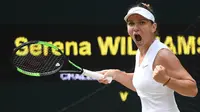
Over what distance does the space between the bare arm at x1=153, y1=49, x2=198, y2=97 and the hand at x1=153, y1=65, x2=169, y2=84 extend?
5 centimetres

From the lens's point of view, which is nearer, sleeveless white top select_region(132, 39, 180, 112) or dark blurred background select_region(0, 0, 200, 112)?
sleeveless white top select_region(132, 39, 180, 112)

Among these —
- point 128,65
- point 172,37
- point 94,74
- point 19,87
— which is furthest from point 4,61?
point 94,74

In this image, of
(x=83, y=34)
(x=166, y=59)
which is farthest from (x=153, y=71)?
(x=83, y=34)

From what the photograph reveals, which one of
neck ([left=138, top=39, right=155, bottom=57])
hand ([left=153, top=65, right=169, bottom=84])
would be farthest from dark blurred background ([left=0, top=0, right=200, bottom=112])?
hand ([left=153, top=65, right=169, bottom=84])

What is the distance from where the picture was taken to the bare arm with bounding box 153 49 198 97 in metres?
2.78

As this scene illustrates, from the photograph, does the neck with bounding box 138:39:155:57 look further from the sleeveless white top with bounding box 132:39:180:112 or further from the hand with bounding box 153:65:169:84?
the hand with bounding box 153:65:169:84

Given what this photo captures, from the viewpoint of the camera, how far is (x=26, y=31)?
5090mm

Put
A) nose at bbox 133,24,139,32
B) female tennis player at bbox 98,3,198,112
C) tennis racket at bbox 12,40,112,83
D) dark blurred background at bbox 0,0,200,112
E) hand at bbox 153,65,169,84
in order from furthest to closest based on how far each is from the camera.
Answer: dark blurred background at bbox 0,0,200,112
tennis racket at bbox 12,40,112,83
nose at bbox 133,24,139,32
female tennis player at bbox 98,3,198,112
hand at bbox 153,65,169,84

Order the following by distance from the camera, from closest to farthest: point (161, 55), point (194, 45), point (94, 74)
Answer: point (161, 55), point (94, 74), point (194, 45)

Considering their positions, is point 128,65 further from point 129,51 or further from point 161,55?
point 161,55

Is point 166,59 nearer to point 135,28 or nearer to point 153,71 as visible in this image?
point 153,71

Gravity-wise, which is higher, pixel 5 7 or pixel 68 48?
pixel 5 7

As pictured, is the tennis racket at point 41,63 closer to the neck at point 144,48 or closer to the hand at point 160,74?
the neck at point 144,48

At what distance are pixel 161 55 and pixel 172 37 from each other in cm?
222
